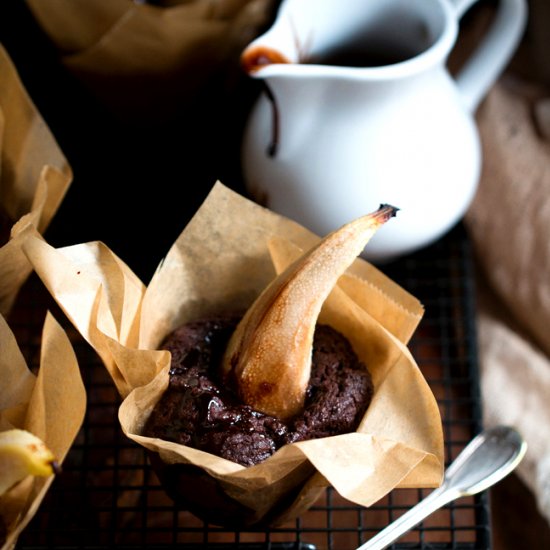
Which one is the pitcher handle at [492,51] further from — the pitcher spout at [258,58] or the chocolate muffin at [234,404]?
the chocolate muffin at [234,404]

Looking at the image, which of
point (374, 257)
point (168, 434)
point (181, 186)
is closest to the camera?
point (168, 434)

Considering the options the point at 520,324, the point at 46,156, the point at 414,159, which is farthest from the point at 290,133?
the point at 520,324

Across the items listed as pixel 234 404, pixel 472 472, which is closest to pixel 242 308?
pixel 234 404

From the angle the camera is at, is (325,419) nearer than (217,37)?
Yes

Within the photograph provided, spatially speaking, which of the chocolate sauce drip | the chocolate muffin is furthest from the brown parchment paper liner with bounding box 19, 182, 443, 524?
the chocolate sauce drip

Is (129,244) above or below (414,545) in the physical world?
above

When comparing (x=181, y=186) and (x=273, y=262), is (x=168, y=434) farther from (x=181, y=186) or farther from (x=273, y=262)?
(x=181, y=186)

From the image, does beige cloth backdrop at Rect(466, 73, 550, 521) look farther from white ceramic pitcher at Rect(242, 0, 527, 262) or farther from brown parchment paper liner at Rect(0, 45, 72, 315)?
brown parchment paper liner at Rect(0, 45, 72, 315)
